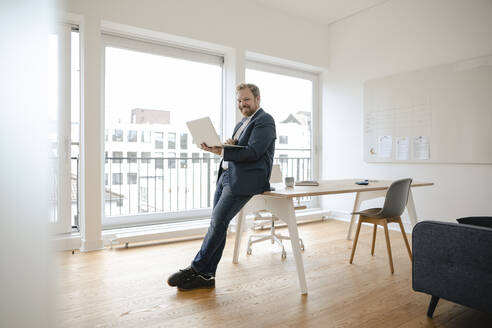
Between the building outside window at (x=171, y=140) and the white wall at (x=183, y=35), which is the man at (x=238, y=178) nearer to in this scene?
the white wall at (x=183, y=35)

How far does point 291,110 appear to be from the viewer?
4.97 m

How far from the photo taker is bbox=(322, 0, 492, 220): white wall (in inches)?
134

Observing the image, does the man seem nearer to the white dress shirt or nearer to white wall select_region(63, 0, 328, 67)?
the white dress shirt

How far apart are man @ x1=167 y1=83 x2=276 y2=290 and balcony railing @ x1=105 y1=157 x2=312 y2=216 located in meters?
1.87

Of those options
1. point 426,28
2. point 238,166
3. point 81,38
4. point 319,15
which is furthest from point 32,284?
point 319,15

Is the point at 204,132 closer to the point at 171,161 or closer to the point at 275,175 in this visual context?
the point at 275,175

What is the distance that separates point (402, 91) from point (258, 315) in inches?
129

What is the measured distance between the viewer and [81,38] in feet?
10.3

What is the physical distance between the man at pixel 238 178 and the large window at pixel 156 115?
1.75 m

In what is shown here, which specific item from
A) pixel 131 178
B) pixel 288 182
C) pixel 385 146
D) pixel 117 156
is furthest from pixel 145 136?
pixel 385 146

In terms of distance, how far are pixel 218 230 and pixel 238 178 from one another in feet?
1.22

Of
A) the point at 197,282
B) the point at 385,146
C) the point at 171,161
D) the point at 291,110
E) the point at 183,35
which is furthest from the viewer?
the point at 291,110

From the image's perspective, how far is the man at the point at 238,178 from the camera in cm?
208

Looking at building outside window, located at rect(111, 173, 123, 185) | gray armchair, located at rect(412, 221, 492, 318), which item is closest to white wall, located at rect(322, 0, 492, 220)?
gray armchair, located at rect(412, 221, 492, 318)
